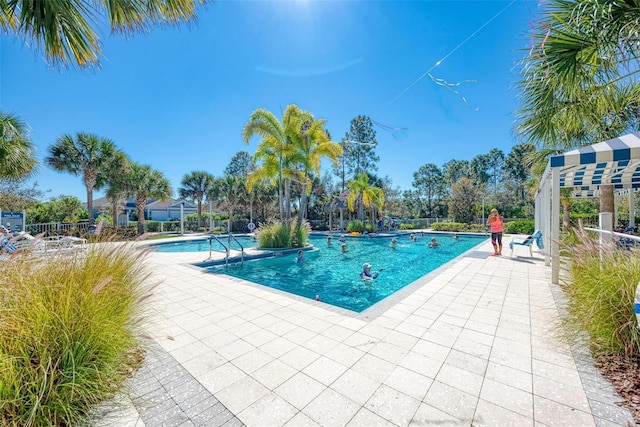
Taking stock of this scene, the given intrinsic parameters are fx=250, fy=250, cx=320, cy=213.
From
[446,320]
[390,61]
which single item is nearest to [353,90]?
[390,61]

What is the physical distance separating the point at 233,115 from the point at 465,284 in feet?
49.9

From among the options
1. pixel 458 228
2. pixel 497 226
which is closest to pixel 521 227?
pixel 458 228

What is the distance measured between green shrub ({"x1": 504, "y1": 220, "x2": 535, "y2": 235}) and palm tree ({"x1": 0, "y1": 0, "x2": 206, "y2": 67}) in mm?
22020

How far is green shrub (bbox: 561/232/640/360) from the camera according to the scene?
2.37 m

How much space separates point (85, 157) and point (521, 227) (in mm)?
29568

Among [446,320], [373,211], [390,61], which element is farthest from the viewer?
[373,211]

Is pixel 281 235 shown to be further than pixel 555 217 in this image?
Yes

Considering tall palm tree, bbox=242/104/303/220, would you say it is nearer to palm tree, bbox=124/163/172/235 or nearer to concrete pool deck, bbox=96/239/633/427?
concrete pool deck, bbox=96/239/633/427

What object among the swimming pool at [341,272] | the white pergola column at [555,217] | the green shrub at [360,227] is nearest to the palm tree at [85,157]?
the swimming pool at [341,272]

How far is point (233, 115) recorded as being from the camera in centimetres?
1550

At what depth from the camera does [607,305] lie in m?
2.46

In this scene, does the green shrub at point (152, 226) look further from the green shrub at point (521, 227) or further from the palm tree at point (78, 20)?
the green shrub at point (521, 227)

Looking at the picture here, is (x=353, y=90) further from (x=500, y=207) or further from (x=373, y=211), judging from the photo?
(x=500, y=207)

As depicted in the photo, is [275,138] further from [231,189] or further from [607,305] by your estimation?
[231,189]
